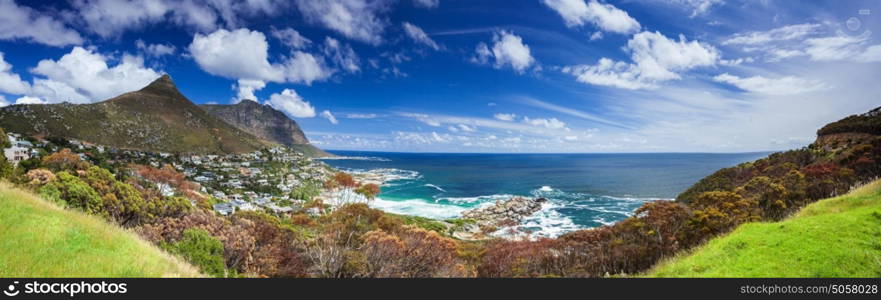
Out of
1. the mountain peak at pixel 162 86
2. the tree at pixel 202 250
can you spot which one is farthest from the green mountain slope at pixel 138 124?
the tree at pixel 202 250

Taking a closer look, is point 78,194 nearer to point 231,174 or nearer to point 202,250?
point 202,250

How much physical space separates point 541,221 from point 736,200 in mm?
31939

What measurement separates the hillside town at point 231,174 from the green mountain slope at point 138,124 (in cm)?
901

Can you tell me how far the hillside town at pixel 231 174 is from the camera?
68562 millimetres

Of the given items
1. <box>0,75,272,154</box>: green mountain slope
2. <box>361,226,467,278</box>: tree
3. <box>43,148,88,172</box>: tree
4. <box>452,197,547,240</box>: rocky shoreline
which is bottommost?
<box>452,197,547,240</box>: rocky shoreline

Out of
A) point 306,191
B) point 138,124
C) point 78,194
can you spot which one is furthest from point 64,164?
point 138,124

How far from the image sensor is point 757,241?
10438 millimetres

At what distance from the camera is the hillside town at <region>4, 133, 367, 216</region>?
68.6 meters

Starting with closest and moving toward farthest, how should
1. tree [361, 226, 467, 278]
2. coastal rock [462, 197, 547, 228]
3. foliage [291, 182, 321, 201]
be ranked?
tree [361, 226, 467, 278]
coastal rock [462, 197, 547, 228]
foliage [291, 182, 321, 201]

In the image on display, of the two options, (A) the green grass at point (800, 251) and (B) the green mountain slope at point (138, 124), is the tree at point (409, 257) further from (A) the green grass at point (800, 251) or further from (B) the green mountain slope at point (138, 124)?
(B) the green mountain slope at point (138, 124)

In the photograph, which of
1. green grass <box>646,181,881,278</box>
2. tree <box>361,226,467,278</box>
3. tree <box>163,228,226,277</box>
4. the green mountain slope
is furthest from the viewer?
the green mountain slope

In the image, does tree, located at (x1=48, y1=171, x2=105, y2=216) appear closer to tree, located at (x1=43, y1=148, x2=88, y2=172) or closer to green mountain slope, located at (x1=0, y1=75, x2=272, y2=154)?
tree, located at (x1=43, y1=148, x2=88, y2=172)

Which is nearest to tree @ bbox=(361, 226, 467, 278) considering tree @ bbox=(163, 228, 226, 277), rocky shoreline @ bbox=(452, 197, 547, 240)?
tree @ bbox=(163, 228, 226, 277)

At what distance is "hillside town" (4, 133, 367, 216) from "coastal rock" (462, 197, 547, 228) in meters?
23.0
